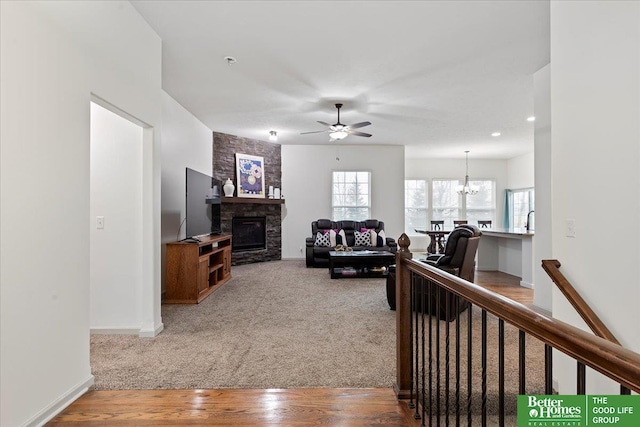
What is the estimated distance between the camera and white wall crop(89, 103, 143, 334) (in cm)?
292

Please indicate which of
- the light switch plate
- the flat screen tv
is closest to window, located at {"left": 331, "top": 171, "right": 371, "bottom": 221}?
the flat screen tv

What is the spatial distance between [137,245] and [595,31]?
12.5 feet

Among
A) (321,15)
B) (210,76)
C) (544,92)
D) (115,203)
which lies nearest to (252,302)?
(115,203)

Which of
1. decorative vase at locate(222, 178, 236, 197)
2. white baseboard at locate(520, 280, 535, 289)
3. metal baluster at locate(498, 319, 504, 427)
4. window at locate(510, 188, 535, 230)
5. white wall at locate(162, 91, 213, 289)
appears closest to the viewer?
metal baluster at locate(498, 319, 504, 427)

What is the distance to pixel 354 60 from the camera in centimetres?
350

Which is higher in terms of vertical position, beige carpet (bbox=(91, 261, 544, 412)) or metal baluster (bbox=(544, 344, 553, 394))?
metal baluster (bbox=(544, 344, 553, 394))

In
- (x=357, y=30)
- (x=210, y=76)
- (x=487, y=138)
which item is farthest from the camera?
(x=487, y=138)

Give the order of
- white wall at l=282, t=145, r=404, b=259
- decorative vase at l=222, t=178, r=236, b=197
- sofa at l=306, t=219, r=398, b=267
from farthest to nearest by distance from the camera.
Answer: white wall at l=282, t=145, r=404, b=259
sofa at l=306, t=219, r=398, b=267
decorative vase at l=222, t=178, r=236, b=197

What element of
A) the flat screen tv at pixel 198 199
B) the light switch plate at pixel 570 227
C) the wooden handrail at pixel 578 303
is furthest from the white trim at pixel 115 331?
the light switch plate at pixel 570 227

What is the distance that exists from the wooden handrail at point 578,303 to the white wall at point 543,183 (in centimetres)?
186

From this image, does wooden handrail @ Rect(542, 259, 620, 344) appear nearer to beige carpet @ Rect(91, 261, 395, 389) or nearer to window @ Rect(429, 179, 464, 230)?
beige carpet @ Rect(91, 261, 395, 389)

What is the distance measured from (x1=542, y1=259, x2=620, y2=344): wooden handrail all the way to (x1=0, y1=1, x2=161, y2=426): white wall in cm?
305

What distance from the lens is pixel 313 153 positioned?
7.86 meters

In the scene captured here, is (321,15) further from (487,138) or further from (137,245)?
(487,138)
